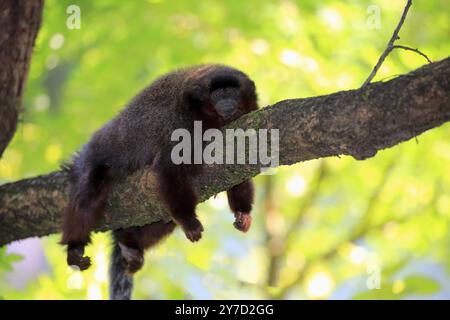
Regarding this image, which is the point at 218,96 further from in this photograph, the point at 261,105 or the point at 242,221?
the point at 261,105

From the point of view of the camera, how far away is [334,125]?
3514 millimetres

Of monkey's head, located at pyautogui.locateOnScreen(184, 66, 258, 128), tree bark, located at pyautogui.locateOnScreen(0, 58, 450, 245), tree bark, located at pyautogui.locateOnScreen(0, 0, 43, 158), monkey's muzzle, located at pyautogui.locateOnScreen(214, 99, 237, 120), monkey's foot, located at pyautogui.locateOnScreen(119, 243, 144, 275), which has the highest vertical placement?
tree bark, located at pyautogui.locateOnScreen(0, 0, 43, 158)

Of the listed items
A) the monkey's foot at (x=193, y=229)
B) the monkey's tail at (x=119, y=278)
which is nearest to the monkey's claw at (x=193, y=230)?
the monkey's foot at (x=193, y=229)

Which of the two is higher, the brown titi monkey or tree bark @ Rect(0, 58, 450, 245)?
the brown titi monkey

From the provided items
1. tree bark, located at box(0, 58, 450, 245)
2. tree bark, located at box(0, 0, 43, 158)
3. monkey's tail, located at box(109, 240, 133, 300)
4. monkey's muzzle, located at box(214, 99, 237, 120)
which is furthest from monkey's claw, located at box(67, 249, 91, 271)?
monkey's muzzle, located at box(214, 99, 237, 120)

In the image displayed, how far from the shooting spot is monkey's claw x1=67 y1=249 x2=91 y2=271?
5082mm

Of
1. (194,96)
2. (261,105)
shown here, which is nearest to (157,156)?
(194,96)

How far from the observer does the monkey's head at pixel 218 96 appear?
4.63 metres

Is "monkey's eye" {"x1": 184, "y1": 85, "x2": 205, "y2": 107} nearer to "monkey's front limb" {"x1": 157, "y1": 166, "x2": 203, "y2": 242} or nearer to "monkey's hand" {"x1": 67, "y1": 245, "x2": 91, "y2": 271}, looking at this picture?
"monkey's front limb" {"x1": 157, "y1": 166, "x2": 203, "y2": 242}

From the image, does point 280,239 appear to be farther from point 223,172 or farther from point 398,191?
point 223,172

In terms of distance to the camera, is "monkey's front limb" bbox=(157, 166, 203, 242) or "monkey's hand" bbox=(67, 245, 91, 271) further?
"monkey's hand" bbox=(67, 245, 91, 271)

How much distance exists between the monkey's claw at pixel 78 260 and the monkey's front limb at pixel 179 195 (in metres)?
1.00

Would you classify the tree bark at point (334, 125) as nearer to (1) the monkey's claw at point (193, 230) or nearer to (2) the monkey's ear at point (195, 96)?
(1) the monkey's claw at point (193, 230)

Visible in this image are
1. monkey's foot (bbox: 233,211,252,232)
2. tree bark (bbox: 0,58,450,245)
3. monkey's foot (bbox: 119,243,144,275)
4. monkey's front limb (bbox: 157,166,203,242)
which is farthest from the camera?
monkey's foot (bbox: 119,243,144,275)
